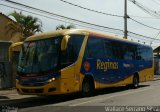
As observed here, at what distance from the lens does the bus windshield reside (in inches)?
722

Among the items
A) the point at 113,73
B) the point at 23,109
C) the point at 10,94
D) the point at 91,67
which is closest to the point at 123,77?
the point at 113,73

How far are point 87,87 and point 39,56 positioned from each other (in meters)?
3.32

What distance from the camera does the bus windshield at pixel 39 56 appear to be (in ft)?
60.1

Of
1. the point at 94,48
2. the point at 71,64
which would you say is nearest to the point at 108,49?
the point at 94,48

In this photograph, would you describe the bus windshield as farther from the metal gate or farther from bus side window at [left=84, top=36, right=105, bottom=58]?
the metal gate

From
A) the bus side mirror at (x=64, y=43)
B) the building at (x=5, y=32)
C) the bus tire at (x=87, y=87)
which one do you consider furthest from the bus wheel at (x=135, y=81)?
the building at (x=5, y=32)

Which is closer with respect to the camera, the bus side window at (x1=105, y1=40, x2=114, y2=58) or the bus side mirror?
the bus side mirror

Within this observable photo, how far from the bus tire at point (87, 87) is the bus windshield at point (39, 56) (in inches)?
106

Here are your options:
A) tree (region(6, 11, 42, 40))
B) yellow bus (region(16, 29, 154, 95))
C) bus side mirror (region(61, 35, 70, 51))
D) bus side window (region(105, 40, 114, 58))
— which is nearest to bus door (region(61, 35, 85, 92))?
yellow bus (region(16, 29, 154, 95))

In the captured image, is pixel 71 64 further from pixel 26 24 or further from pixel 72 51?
pixel 26 24

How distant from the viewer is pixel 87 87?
67.9 ft

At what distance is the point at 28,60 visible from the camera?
19.1 metres

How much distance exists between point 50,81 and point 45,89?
0.40 meters

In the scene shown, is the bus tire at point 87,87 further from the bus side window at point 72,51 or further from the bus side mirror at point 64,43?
the bus side mirror at point 64,43
